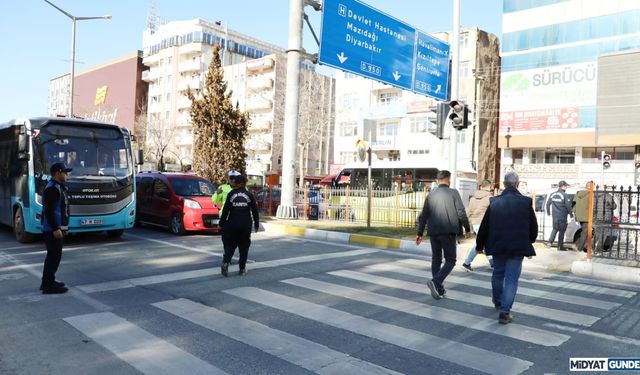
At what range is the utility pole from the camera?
711 inches

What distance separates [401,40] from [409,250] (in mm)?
8714

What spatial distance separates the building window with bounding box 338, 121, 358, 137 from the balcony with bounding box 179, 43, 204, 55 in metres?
29.0

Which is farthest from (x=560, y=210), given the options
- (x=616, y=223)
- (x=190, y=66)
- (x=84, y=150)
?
(x=190, y=66)

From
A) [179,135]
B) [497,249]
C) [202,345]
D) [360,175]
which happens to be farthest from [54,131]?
[179,135]

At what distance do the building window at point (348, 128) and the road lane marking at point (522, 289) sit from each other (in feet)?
156

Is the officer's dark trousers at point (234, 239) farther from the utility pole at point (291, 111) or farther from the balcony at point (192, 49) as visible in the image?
the balcony at point (192, 49)

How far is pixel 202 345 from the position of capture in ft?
15.6

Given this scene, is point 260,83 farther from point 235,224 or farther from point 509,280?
point 509,280

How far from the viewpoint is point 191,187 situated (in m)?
15.0

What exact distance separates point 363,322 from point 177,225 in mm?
9523

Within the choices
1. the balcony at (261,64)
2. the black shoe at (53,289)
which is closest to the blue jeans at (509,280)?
the black shoe at (53,289)

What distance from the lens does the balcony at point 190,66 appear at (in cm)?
7359

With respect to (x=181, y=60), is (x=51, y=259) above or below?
below

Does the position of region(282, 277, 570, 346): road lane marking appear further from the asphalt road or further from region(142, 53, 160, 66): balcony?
region(142, 53, 160, 66): balcony
